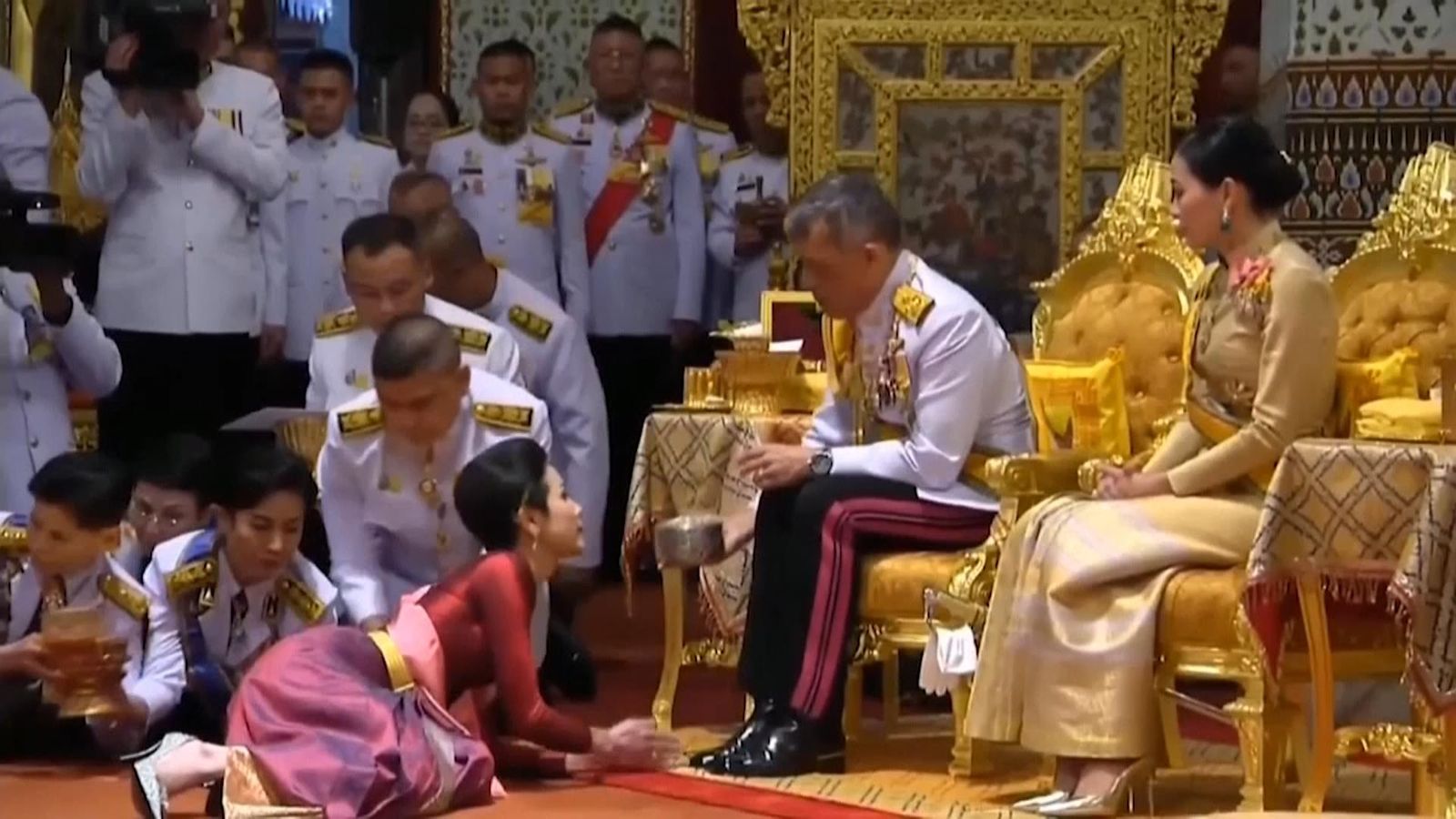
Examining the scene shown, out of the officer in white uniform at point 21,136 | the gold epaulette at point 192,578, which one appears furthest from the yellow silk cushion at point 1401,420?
the officer in white uniform at point 21,136

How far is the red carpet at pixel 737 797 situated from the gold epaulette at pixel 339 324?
1.32 metres

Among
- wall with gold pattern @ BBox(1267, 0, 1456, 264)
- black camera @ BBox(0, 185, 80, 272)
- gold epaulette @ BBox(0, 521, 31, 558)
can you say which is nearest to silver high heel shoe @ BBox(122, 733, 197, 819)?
gold epaulette @ BBox(0, 521, 31, 558)

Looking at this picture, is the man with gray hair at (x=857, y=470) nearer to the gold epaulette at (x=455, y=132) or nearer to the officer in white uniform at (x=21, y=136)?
the officer in white uniform at (x=21, y=136)

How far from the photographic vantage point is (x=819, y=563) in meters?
4.79

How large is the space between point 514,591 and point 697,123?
131 inches

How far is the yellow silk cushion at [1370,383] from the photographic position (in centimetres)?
452

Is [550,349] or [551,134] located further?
[551,134]

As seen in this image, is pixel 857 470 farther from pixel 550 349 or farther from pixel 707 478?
pixel 550 349

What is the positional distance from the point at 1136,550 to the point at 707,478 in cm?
116

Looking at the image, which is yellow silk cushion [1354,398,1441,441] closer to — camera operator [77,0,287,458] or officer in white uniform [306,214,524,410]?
officer in white uniform [306,214,524,410]

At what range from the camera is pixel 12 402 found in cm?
548

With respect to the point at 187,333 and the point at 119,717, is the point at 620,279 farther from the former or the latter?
the point at 119,717

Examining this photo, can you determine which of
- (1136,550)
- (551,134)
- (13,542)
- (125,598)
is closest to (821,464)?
(1136,550)

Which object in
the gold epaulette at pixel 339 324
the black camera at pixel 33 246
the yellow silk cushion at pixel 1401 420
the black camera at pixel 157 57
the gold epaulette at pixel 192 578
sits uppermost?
the black camera at pixel 157 57
